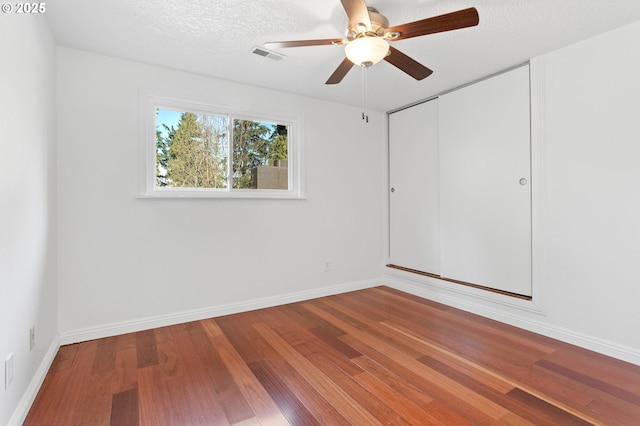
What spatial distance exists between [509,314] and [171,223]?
324 cm

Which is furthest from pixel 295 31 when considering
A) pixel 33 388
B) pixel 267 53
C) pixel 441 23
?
pixel 33 388

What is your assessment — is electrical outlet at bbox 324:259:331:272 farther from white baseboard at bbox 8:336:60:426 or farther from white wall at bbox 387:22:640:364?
white baseboard at bbox 8:336:60:426

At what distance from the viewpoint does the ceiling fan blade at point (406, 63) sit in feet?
6.49

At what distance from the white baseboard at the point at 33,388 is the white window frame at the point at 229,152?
1292mm

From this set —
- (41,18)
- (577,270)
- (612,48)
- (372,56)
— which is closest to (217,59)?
(41,18)

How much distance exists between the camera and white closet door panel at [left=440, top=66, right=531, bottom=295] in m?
2.79

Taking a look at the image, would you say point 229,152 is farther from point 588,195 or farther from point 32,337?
point 588,195

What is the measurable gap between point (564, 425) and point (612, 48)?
253cm

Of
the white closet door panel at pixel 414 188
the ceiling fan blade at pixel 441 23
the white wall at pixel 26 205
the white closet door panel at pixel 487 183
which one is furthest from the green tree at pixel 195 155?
the white closet door panel at pixel 487 183

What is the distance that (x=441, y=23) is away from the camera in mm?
1636

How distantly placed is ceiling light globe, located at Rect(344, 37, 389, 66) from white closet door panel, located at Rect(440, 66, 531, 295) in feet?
5.76

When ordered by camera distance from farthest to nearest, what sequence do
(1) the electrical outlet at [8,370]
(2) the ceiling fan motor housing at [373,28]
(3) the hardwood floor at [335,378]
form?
(2) the ceiling fan motor housing at [373,28] → (3) the hardwood floor at [335,378] → (1) the electrical outlet at [8,370]

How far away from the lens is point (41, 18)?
2.00m

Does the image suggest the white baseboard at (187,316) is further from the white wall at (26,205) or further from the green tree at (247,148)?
the green tree at (247,148)
